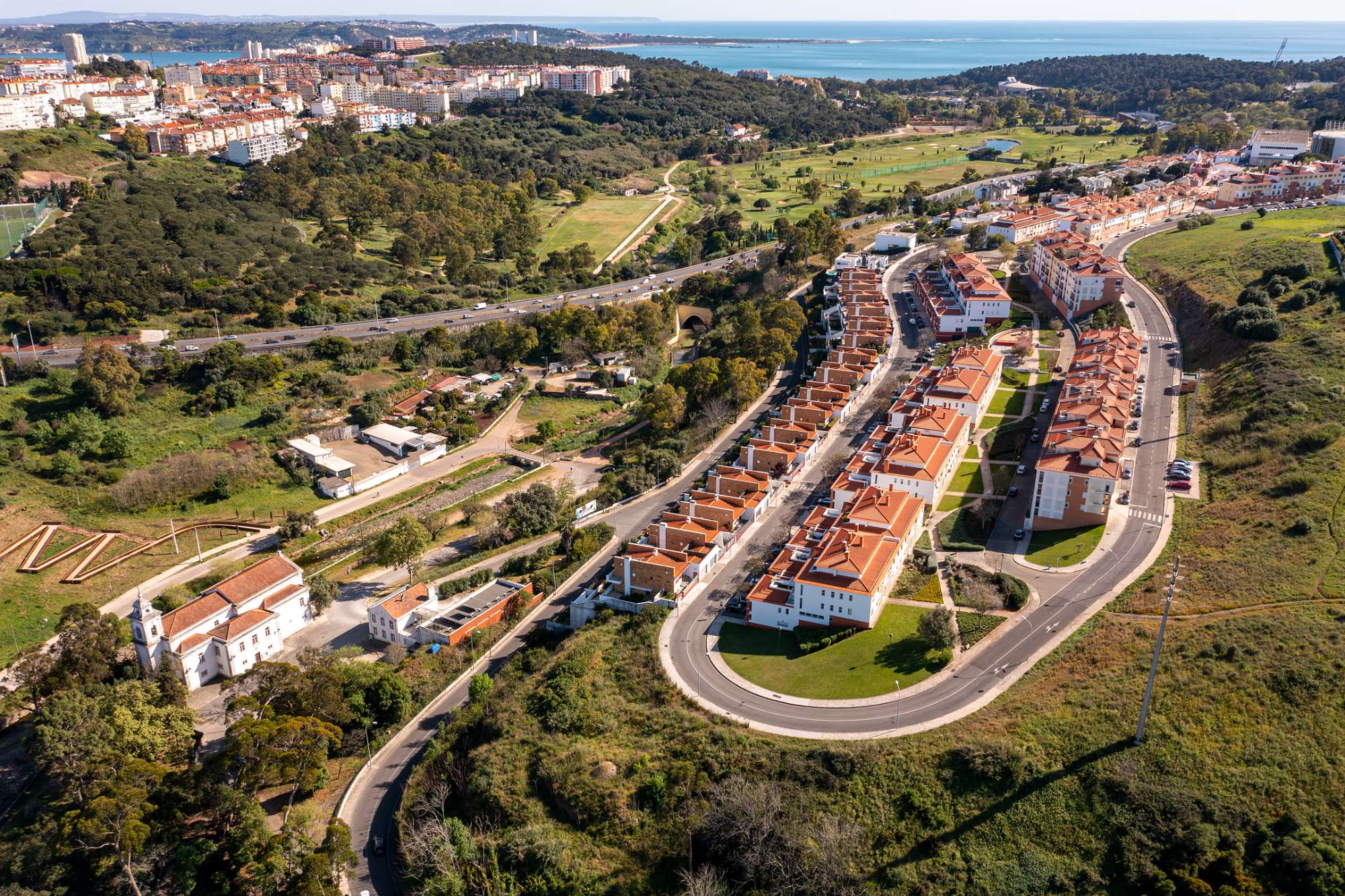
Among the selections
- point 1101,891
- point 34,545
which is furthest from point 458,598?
point 1101,891

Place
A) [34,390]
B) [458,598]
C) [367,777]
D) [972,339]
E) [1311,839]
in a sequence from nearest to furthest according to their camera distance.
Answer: [1311,839], [367,777], [458,598], [34,390], [972,339]

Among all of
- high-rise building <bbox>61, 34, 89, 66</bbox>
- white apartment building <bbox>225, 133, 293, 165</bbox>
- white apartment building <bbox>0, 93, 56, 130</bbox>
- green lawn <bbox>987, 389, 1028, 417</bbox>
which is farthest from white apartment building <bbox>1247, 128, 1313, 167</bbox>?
high-rise building <bbox>61, 34, 89, 66</bbox>

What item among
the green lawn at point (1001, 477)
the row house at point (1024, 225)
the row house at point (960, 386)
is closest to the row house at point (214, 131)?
the row house at point (1024, 225)

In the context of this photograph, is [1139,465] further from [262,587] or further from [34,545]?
[34,545]

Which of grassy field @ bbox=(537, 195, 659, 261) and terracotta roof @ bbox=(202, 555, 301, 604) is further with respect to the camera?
grassy field @ bbox=(537, 195, 659, 261)

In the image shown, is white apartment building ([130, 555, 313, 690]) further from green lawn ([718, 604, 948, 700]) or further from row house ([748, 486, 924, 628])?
row house ([748, 486, 924, 628])

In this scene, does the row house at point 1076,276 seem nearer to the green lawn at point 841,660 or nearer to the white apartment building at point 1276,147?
the green lawn at point 841,660

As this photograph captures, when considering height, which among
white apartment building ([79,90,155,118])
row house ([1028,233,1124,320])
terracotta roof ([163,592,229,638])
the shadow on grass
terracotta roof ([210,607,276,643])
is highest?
white apartment building ([79,90,155,118])
